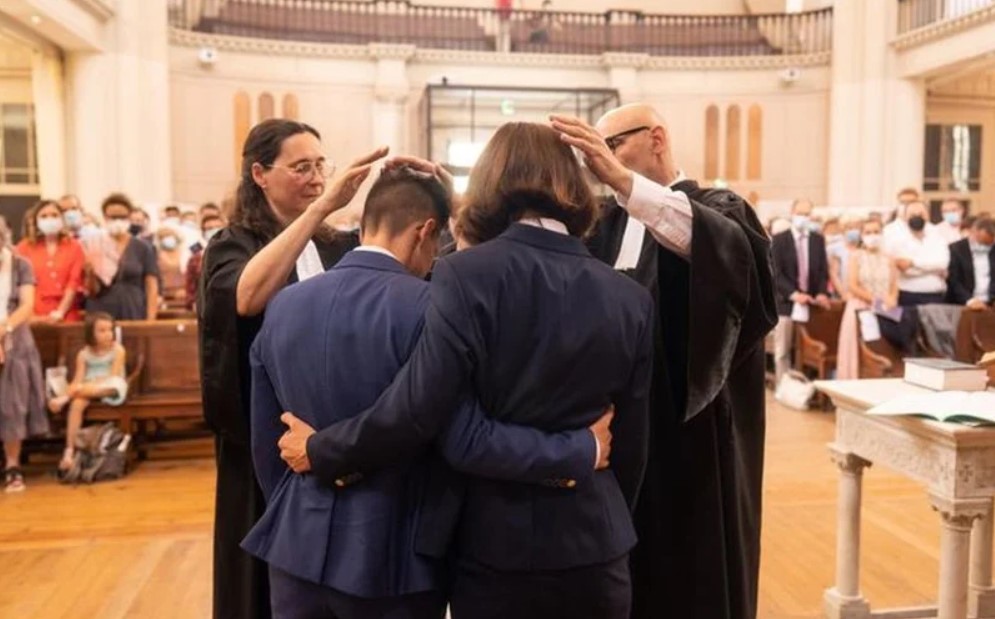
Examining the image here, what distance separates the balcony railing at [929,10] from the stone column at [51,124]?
41.9 ft

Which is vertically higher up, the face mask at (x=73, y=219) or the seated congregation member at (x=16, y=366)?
the face mask at (x=73, y=219)

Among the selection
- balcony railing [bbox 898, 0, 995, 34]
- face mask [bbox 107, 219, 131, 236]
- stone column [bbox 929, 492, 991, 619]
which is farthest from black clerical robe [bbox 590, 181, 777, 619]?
balcony railing [bbox 898, 0, 995, 34]

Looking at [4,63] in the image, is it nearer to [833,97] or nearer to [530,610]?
[833,97]

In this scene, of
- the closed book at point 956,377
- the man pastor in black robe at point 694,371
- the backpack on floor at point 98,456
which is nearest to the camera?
the man pastor in black robe at point 694,371

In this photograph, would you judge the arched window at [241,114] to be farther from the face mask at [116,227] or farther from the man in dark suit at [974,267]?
the man in dark suit at [974,267]

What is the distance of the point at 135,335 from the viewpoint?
6.43m

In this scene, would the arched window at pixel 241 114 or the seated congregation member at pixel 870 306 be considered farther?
the arched window at pixel 241 114

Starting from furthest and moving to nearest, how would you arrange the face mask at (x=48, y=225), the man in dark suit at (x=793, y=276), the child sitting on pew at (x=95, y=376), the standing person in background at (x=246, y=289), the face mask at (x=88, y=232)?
the man in dark suit at (x=793, y=276)
the face mask at (x=88, y=232)
the face mask at (x=48, y=225)
the child sitting on pew at (x=95, y=376)
the standing person in background at (x=246, y=289)

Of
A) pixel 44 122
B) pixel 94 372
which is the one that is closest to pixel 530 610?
pixel 94 372

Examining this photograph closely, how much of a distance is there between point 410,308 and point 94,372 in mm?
5066

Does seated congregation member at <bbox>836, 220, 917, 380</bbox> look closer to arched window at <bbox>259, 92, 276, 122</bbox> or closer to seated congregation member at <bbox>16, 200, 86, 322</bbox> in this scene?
seated congregation member at <bbox>16, 200, 86, 322</bbox>

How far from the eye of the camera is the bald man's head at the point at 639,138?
8.00ft

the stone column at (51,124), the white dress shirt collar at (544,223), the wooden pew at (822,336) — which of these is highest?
the stone column at (51,124)

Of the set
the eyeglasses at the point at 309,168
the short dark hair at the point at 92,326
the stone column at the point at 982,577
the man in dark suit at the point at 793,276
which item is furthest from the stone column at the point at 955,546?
the man in dark suit at the point at 793,276
